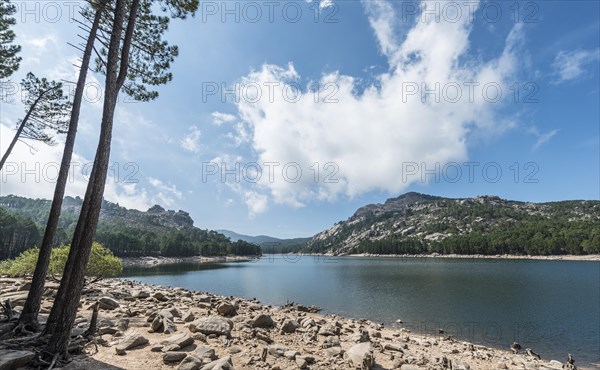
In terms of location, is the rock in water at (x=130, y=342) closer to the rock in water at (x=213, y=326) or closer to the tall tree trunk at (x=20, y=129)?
the rock in water at (x=213, y=326)

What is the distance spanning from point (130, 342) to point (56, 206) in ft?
23.1

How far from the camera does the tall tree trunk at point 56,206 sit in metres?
12.0

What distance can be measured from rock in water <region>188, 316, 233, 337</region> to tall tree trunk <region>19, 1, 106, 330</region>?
5.92m

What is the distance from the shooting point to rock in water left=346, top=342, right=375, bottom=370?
1189 centimetres

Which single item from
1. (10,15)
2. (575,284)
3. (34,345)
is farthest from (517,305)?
(10,15)

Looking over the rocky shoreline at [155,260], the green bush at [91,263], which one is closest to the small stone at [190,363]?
the green bush at [91,263]

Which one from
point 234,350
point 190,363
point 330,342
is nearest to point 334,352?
point 330,342

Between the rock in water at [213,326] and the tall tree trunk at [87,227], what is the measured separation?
5.06 metres

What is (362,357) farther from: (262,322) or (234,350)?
(262,322)

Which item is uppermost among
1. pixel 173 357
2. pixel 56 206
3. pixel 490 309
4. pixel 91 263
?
pixel 56 206

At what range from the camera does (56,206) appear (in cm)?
1359

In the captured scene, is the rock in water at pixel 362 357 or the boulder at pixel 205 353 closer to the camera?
the boulder at pixel 205 353

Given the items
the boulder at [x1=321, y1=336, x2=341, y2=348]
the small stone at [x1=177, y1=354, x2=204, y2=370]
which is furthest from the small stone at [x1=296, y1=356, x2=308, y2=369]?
the small stone at [x1=177, y1=354, x2=204, y2=370]

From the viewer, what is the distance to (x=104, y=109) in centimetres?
1112
